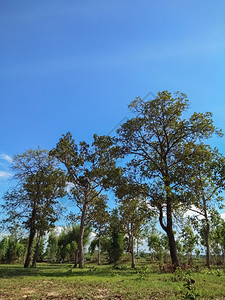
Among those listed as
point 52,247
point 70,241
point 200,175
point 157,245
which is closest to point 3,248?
point 52,247

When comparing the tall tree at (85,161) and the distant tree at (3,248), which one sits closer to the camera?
the tall tree at (85,161)

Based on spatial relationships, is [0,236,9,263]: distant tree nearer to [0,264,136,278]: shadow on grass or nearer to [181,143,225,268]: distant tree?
[0,264,136,278]: shadow on grass

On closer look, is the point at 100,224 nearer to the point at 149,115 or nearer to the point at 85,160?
the point at 85,160

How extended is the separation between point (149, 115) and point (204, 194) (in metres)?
8.29

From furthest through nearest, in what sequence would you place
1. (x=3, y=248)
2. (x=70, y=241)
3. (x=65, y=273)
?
A: (x=70, y=241) → (x=3, y=248) → (x=65, y=273)

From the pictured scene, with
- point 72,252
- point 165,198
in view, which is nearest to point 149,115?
point 165,198

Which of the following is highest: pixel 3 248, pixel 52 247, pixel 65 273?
pixel 52 247

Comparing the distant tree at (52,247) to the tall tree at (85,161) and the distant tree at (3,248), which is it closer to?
the distant tree at (3,248)

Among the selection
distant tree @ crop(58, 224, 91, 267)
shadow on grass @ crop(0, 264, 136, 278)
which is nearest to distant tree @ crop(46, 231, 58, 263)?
distant tree @ crop(58, 224, 91, 267)

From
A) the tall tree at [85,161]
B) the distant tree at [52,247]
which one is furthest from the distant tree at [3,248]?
the tall tree at [85,161]

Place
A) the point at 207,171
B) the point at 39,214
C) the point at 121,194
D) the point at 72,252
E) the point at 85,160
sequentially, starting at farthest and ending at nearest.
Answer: the point at 72,252 → the point at 39,214 → the point at 85,160 → the point at 121,194 → the point at 207,171

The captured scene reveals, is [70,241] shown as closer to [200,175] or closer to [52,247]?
[52,247]

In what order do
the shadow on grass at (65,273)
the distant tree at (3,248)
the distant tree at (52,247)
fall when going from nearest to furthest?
the shadow on grass at (65,273) → the distant tree at (3,248) → the distant tree at (52,247)

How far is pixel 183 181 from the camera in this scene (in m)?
17.3
